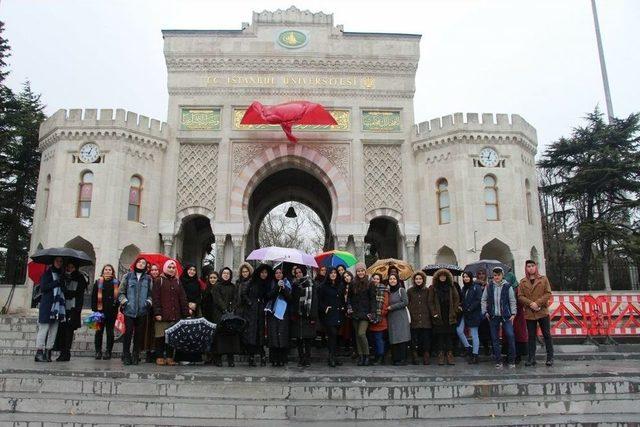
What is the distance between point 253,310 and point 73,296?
3.19 metres

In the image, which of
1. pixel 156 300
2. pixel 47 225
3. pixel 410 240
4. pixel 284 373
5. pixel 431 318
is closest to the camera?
pixel 284 373

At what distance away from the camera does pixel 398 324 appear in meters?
8.79

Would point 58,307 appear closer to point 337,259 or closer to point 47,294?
point 47,294

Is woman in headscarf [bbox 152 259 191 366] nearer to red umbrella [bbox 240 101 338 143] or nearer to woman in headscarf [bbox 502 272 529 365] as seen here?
woman in headscarf [bbox 502 272 529 365]

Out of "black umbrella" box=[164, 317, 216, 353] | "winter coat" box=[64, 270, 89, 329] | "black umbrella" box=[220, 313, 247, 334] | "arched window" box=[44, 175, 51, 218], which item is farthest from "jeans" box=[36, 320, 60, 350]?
"arched window" box=[44, 175, 51, 218]

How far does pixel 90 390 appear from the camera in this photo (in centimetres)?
637

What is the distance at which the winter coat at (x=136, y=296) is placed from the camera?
320 inches

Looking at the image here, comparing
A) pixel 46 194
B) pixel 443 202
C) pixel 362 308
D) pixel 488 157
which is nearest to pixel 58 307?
pixel 362 308

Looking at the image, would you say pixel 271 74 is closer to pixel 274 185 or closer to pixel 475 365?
pixel 274 185

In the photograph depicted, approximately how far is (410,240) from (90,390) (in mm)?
14717

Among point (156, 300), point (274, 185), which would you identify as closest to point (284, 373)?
point (156, 300)

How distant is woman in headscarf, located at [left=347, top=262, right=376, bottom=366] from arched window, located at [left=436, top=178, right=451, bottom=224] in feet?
36.8

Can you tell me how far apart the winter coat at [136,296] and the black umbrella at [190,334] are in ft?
1.23

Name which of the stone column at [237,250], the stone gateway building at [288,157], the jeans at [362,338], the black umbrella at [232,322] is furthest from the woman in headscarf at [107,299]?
the stone column at [237,250]
